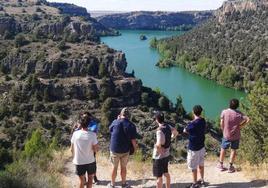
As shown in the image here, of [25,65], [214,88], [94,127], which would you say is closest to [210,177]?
[94,127]

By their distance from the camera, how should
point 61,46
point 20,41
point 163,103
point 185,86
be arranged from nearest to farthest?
point 163,103, point 61,46, point 20,41, point 185,86

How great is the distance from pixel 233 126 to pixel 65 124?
156 feet

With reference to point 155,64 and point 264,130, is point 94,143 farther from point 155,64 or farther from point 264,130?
point 155,64

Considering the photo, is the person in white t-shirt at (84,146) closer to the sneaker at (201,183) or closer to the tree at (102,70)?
the sneaker at (201,183)

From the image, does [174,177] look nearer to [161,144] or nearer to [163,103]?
[161,144]

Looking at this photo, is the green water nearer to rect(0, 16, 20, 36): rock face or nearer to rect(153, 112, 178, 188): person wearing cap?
rect(0, 16, 20, 36): rock face

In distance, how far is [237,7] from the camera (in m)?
170

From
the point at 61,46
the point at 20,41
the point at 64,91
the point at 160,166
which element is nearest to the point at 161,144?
the point at 160,166

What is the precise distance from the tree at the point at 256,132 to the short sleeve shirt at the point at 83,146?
600cm

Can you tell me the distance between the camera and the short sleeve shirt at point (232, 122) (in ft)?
41.7

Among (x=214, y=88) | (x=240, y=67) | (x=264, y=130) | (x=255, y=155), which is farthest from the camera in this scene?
(x=240, y=67)

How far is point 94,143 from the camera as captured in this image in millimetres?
11383

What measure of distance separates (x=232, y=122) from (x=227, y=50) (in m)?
122

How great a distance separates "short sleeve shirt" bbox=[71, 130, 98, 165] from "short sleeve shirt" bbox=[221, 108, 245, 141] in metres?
3.51
